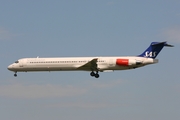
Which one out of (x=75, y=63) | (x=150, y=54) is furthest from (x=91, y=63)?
(x=150, y=54)

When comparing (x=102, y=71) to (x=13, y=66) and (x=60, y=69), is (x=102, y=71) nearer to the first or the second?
(x=60, y=69)

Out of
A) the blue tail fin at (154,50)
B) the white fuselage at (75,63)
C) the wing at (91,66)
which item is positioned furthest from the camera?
the wing at (91,66)

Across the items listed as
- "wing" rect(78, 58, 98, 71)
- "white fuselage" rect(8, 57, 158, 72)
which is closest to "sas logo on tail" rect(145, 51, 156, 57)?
"white fuselage" rect(8, 57, 158, 72)

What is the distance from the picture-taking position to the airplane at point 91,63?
8756 centimetres

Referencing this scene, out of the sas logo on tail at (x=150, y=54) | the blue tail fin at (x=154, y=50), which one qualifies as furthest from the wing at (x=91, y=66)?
the sas logo on tail at (x=150, y=54)

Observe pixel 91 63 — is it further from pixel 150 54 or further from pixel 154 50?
pixel 154 50

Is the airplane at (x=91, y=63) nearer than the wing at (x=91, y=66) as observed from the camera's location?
Yes

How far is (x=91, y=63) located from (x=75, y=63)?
8.98 ft

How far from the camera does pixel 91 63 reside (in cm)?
8931

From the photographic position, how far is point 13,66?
94.1 metres

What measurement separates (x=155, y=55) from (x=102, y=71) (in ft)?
26.4

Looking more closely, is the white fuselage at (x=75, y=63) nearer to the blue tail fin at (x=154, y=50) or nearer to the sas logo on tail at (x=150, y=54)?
the sas logo on tail at (x=150, y=54)

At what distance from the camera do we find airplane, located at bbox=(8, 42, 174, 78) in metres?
87.6

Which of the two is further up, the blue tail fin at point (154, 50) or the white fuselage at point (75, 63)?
the blue tail fin at point (154, 50)
